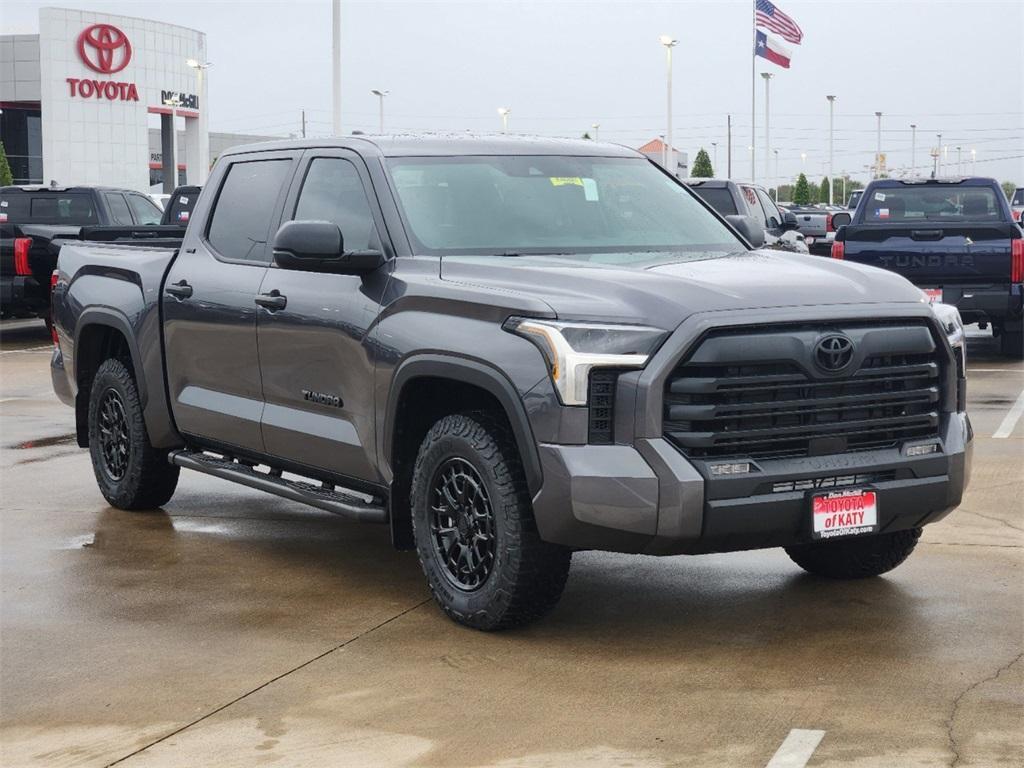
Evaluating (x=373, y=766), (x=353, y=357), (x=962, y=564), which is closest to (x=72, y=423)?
(x=353, y=357)

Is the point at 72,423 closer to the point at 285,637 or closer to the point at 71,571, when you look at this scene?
the point at 71,571

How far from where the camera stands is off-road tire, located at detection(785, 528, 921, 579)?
6816mm

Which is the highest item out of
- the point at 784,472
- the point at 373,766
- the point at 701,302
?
the point at 701,302

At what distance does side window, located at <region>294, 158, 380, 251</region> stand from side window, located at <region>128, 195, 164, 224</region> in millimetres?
14228

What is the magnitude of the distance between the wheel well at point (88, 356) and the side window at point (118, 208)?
11.9 m

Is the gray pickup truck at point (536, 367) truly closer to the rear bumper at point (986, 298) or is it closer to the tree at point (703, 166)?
the rear bumper at point (986, 298)

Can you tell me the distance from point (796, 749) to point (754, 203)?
17.8m

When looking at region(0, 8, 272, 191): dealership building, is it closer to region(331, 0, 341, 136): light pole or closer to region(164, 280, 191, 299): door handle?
region(331, 0, 341, 136): light pole

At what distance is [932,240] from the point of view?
51.9 feet

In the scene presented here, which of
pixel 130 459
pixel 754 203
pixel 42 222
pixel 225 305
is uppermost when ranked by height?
pixel 754 203

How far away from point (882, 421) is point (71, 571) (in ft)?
12.3

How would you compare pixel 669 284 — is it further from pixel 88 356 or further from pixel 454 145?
pixel 88 356

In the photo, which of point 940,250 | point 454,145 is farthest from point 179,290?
point 940,250

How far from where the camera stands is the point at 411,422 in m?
6.47
